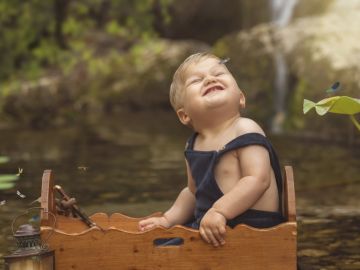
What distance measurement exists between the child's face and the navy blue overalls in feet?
0.57

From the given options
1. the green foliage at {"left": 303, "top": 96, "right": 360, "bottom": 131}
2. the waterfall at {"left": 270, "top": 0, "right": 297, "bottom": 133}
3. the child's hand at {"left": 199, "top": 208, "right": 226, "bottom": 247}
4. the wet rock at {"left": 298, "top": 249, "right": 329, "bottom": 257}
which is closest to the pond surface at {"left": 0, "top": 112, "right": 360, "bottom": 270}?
the wet rock at {"left": 298, "top": 249, "right": 329, "bottom": 257}

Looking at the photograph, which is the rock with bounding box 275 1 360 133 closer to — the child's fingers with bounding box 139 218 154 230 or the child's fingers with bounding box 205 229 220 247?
the child's fingers with bounding box 139 218 154 230

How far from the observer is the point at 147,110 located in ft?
55.1

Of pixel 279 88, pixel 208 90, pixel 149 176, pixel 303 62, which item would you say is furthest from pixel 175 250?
pixel 279 88

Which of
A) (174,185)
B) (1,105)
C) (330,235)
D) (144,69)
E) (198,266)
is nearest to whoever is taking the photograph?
(198,266)

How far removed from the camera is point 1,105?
14867 millimetres

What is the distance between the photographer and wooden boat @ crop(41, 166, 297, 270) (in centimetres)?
307

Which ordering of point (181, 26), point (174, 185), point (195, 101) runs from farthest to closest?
point (181, 26), point (174, 185), point (195, 101)

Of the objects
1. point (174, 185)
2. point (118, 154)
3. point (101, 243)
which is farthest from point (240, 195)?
point (118, 154)

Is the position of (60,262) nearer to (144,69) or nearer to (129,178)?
(129,178)

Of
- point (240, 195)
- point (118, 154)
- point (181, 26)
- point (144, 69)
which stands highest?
point (181, 26)

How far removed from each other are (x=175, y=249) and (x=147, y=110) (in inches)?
540

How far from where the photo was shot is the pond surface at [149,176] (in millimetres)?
4527

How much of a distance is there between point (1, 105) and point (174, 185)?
8764 millimetres
